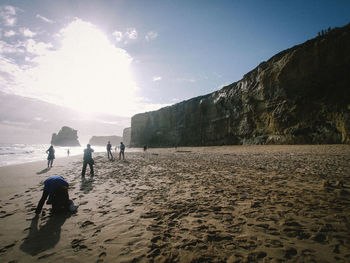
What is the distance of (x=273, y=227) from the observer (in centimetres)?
290

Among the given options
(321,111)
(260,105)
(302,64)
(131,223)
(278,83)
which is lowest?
(131,223)

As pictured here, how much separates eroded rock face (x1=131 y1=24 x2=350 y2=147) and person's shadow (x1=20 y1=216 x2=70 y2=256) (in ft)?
75.9

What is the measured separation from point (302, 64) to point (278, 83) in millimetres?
3479

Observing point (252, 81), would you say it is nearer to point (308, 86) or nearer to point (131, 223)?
point (308, 86)

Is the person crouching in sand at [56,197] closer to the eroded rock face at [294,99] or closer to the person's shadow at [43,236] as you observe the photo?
the person's shadow at [43,236]

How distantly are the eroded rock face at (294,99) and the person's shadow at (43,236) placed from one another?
2312 centimetres

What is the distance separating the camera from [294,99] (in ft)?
72.0

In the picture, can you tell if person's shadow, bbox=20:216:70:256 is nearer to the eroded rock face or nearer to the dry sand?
the dry sand

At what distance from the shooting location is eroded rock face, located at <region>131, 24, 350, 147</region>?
18203mm

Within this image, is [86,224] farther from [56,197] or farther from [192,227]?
[192,227]

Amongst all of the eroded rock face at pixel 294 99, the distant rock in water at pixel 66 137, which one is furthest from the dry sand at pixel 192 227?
the distant rock in water at pixel 66 137

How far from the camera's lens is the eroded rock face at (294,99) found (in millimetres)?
18203

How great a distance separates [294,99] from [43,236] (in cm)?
2785

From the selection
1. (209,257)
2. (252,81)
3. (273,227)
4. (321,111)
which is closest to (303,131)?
(321,111)
